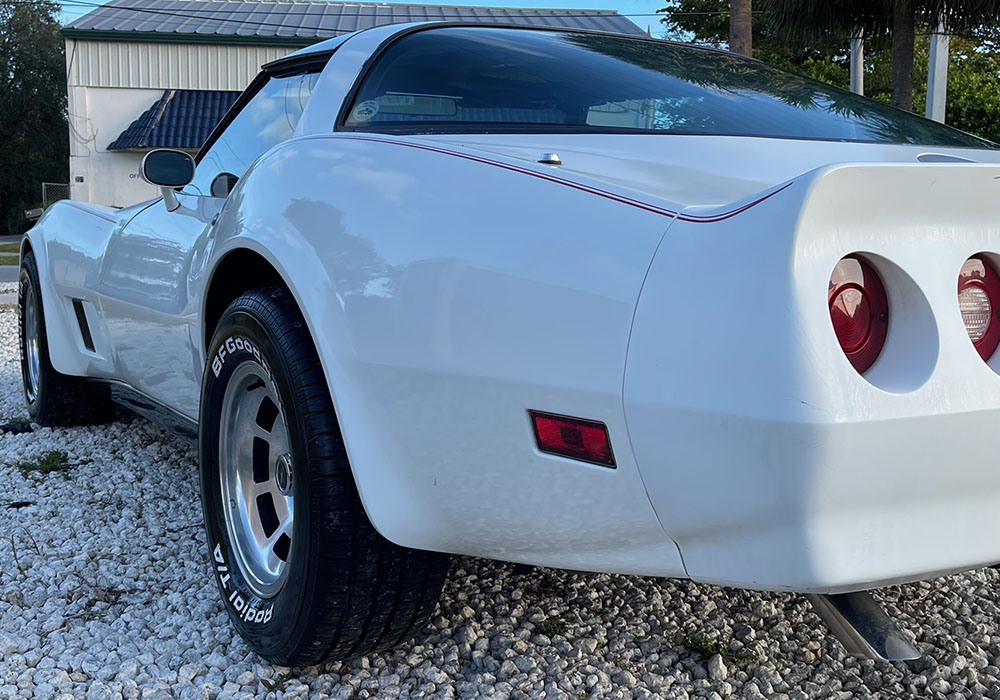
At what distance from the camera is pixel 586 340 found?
5.03 ft

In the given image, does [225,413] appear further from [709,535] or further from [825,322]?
[825,322]

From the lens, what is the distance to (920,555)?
4.80ft

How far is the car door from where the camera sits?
9.05 feet

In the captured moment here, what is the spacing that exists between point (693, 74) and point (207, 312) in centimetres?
140

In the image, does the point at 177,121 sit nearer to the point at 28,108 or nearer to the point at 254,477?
the point at 254,477

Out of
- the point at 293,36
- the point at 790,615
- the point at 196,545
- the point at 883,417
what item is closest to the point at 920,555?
the point at 883,417

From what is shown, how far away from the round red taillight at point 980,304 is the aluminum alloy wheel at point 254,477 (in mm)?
1406

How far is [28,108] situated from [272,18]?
23.1m

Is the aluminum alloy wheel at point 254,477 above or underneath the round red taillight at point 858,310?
underneath

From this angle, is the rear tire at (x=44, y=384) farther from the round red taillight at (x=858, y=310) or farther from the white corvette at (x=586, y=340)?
the round red taillight at (x=858, y=310)

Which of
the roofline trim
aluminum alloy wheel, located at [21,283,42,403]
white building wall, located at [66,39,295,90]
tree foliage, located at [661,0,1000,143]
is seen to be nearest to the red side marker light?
aluminum alloy wheel, located at [21,283,42,403]

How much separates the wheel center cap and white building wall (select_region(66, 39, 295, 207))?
928 inches

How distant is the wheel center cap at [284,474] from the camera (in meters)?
2.17

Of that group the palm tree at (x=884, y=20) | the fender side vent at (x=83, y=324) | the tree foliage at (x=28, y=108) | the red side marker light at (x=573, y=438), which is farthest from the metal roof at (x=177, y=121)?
the red side marker light at (x=573, y=438)
